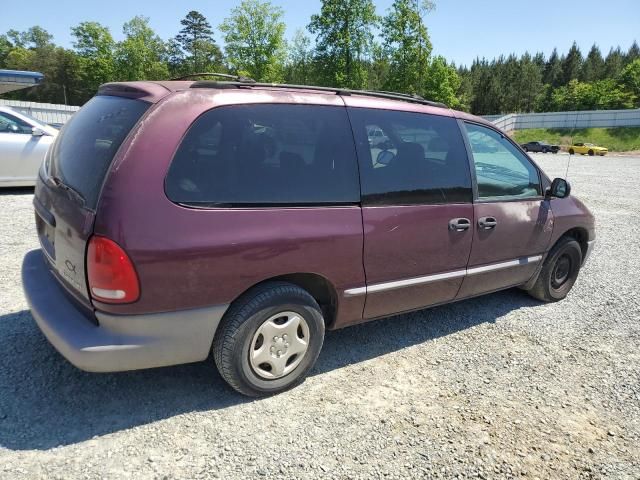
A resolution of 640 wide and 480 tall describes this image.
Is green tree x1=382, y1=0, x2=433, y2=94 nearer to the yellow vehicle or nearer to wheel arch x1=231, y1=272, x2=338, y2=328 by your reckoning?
the yellow vehicle

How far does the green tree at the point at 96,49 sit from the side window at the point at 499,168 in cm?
5855

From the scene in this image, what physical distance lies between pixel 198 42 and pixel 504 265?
72.4m

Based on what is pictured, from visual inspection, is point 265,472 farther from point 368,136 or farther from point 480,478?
point 368,136

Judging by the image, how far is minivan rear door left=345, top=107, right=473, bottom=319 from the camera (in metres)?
3.05

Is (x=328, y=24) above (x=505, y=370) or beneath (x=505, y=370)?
above

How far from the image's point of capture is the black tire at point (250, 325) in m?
2.60

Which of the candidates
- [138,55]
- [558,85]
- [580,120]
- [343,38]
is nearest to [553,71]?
[558,85]

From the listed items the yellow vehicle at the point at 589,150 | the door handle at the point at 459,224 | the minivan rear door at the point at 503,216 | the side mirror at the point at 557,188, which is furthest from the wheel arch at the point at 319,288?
the yellow vehicle at the point at 589,150

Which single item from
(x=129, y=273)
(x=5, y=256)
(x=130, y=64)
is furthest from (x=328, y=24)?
(x=129, y=273)

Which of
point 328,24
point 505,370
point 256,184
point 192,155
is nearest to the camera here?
point 192,155

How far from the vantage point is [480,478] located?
91.9 inches

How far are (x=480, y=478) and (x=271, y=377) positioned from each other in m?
1.27

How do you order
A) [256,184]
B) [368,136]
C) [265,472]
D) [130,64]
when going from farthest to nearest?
[130,64] < [368,136] < [256,184] < [265,472]

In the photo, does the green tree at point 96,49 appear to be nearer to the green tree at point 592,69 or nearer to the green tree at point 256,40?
the green tree at point 256,40
